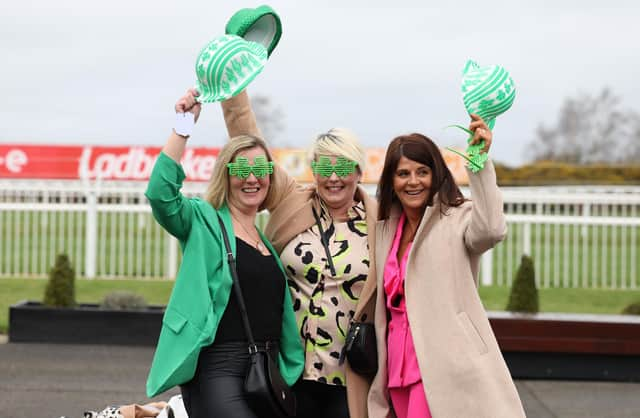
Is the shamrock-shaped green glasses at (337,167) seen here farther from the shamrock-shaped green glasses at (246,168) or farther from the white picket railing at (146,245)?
the white picket railing at (146,245)

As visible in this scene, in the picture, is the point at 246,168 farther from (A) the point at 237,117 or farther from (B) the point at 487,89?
(B) the point at 487,89

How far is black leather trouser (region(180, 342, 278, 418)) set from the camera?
3912mm

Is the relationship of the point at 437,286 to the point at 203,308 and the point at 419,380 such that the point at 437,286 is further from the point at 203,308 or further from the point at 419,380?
the point at 203,308

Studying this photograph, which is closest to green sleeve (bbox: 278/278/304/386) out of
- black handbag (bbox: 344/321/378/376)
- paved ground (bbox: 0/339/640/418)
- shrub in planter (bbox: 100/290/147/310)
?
black handbag (bbox: 344/321/378/376)

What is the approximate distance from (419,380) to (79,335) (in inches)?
240

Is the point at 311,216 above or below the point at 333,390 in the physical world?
above

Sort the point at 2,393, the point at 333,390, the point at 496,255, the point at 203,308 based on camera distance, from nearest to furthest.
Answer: the point at 203,308
the point at 333,390
the point at 2,393
the point at 496,255

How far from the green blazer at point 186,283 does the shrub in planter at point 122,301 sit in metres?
5.55

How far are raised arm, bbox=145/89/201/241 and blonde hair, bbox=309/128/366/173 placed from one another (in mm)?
600

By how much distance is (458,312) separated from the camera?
3.92 metres

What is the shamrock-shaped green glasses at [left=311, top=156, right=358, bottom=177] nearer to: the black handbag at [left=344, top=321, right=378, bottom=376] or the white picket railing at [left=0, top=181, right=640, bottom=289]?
the black handbag at [left=344, top=321, right=378, bottom=376]

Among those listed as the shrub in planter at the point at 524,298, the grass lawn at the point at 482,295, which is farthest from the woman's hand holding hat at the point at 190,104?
the grass lawn at the point at 482,295

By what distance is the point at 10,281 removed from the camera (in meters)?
13.0

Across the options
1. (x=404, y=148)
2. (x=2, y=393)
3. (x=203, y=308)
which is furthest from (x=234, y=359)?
(x=2, y=393)
